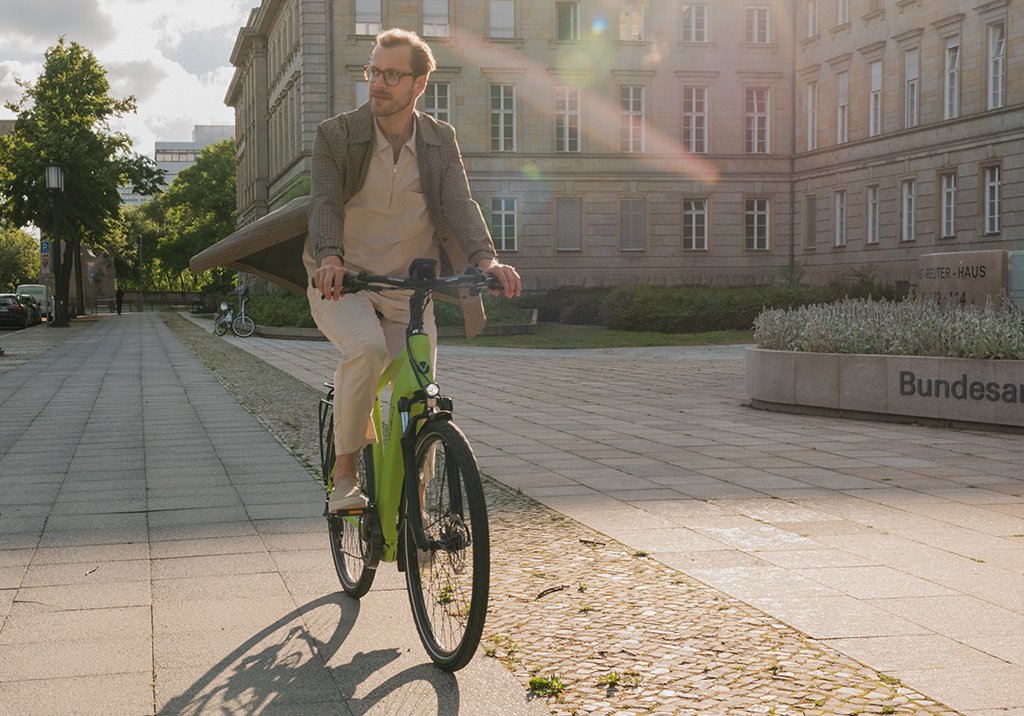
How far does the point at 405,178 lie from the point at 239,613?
1823mm

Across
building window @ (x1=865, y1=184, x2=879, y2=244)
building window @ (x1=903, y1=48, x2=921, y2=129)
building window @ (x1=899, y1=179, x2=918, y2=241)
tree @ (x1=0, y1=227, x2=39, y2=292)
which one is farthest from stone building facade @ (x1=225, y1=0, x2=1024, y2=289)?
tree @ (x1=0, y1=227, x2=39, y2=292)

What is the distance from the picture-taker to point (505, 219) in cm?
4881

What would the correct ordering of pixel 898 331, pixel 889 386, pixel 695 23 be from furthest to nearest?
1. pixel 695 23
2. pixel 898 331
3. pixel 889 386

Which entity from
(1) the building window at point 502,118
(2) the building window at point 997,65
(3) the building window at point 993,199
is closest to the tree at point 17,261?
(1) the building window at point 502,118

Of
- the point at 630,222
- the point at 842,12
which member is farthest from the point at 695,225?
the point at 842,12

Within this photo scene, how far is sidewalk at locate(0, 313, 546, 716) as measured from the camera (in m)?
3.98

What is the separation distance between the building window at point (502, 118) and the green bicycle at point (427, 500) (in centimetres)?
4460

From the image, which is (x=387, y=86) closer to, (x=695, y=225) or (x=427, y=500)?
(x=427, y=500)

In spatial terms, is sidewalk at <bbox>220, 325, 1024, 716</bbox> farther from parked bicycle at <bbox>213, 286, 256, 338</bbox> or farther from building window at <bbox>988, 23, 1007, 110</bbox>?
building window at <bbox>988, 23, 1007, 110</bbox>

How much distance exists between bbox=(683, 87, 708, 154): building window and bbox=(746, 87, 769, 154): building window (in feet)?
5.59

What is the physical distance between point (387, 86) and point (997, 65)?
3643 centimetres

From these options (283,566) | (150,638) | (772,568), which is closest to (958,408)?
(772,568)

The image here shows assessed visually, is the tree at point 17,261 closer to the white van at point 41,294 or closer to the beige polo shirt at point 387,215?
the white van at point 41,294

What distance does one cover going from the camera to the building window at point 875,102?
141 feet
